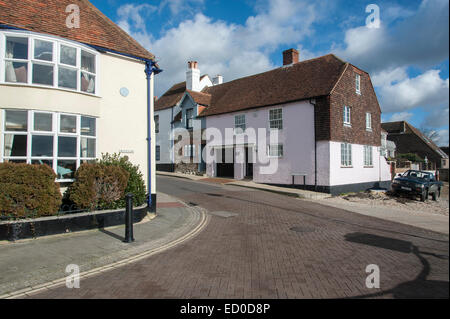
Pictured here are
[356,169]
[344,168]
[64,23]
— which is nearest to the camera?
[64,23]

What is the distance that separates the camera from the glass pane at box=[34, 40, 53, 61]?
9055 mm

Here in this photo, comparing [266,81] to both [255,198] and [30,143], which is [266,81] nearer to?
[255,198]

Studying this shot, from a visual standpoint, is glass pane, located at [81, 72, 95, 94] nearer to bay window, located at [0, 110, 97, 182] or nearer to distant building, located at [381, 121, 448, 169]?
bay window, located at [0, 110, 97, 182]

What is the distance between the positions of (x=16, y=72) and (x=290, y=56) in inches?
759

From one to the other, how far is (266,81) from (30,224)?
1972 centimetres

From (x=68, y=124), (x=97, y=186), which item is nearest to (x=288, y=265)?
(x=97, y=186)

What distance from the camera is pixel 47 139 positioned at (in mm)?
9188

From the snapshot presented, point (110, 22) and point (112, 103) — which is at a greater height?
point (110, 22)

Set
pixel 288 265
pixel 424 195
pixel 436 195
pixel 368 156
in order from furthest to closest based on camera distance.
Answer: pixel 368 156
pixel 288 265
pixel 424 195
pixel 436 195

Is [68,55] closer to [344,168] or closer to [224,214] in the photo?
[224,214]

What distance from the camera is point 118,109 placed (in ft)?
35.8

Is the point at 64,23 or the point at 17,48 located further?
the point at 64,23
